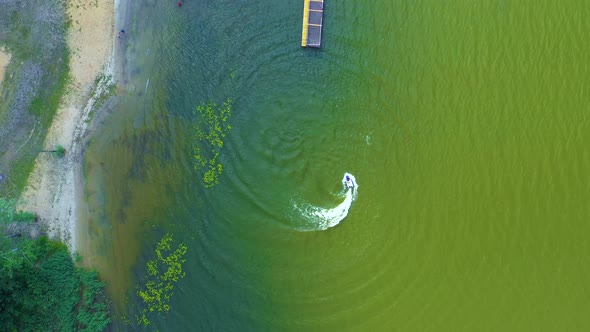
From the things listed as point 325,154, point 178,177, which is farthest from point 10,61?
point 325,154

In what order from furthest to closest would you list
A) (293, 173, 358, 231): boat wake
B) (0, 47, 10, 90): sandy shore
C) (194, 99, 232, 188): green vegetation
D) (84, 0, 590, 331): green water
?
(194, 99, 232, 188): green vegetation → (0, 47, 10, 90): sandy shore → (293, 173, 358, 231): boat wake → (84, 0, 590, 331): green water

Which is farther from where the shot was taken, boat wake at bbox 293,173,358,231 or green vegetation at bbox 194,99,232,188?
green vegetation at bbox 194,99,232,188

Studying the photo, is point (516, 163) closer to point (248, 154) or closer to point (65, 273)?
point (248, 154)

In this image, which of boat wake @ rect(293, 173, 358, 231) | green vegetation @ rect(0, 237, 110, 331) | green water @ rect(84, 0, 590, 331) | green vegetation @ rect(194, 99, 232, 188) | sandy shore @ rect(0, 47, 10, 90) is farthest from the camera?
green vegetation @ rect(194, 99, 232, 188)

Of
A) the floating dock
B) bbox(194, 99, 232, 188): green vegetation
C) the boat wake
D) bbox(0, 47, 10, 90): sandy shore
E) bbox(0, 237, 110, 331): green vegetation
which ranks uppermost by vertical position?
the floating dock

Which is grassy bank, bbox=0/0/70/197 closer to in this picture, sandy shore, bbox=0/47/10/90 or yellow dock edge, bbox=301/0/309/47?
sandy shore, bbox=0/47/10/90

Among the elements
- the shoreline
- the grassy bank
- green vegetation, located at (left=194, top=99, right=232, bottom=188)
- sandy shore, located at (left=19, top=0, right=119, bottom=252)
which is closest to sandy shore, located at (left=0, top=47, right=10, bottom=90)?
the shoreline
